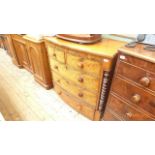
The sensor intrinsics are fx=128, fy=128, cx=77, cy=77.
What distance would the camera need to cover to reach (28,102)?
1.82 metres

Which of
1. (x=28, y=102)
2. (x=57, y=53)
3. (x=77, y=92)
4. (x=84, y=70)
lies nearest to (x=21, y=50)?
(x=28, y=102)

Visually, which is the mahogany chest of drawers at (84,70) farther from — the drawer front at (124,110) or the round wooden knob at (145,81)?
the round wooden knob at (145,81)

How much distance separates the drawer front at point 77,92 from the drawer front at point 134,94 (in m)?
0.30

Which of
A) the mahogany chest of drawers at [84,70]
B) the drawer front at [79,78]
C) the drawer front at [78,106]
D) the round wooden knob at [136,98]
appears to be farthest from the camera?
the drawer front at [78,106]

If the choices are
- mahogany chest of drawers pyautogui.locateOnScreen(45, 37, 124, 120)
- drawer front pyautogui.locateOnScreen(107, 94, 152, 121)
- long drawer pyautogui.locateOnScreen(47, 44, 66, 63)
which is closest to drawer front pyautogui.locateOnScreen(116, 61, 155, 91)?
mahogany chest of drawers pyautogui.locateOnScreen(45, 37, 124, 120)

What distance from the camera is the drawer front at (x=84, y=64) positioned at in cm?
108

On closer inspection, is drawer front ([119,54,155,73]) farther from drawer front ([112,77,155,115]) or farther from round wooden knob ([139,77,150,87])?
drawer front ([112,77,155,115])

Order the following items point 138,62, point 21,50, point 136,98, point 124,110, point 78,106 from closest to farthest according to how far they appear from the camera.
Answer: point 138,62 < point 136,98 < point 124,110 < point 78,106 < point 21,50

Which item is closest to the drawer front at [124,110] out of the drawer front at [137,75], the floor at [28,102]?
the drawer front at [137,75]

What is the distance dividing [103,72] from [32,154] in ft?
2.65

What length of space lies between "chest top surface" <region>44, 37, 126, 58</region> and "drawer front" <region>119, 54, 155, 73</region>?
107 mm

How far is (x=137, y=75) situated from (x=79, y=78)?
0.56 m

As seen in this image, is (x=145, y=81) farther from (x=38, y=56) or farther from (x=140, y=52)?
(x=38, y=56)
